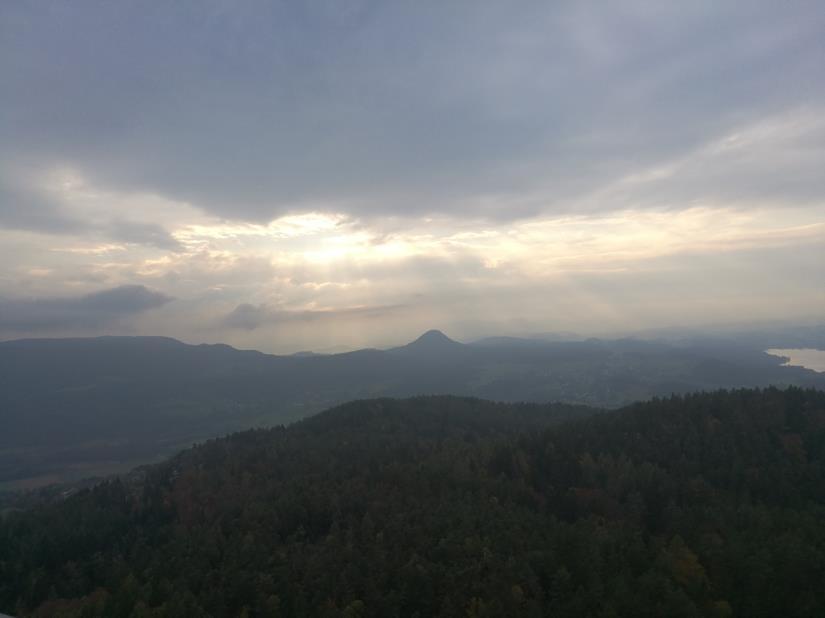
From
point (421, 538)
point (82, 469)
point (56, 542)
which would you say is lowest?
point (82, 469)

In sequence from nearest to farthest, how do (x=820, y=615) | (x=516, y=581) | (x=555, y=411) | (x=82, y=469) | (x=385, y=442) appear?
1. (x=820, y=615)
2. (x=516, y=581)
3. (x=385, y=442)
4. (x=555, y=411)
5. (x=82, y=469)

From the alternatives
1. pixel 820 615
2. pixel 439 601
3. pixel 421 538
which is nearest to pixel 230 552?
pixel 421 538

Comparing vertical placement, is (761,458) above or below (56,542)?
above

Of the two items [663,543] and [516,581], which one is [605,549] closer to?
[663,543]

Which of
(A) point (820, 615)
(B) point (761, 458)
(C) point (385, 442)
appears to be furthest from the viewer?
(C) point (385, 442)

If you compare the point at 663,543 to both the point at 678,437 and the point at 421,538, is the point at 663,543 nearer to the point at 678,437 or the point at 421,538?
the point at 421,538

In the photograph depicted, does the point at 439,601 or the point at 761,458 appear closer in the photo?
the point at 439,601
